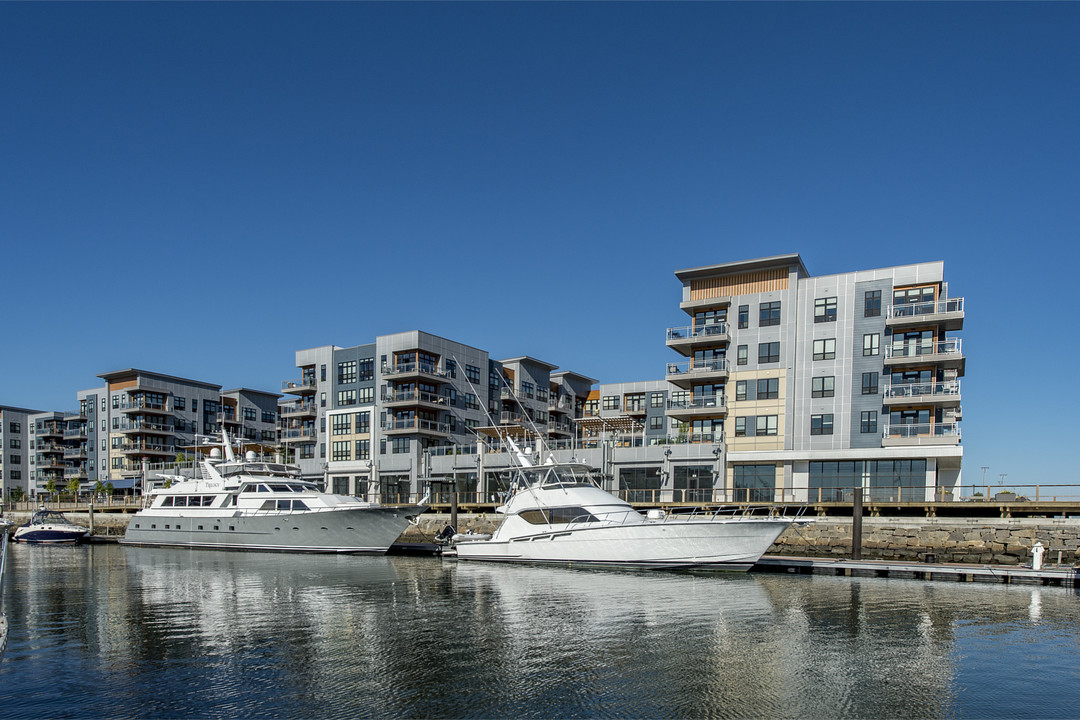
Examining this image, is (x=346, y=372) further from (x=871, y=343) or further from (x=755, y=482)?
(x=871, y=343)

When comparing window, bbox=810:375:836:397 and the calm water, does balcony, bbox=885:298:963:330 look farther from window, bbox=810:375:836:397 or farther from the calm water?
the calm water

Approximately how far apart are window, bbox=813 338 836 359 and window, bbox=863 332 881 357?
6.03ft

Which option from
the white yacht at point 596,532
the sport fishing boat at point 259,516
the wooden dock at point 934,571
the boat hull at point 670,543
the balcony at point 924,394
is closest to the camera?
the wooden dock at point 934,571

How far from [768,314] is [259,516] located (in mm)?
34718

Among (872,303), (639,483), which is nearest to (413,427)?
(639,483)

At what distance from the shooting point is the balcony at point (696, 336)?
52.8 meters

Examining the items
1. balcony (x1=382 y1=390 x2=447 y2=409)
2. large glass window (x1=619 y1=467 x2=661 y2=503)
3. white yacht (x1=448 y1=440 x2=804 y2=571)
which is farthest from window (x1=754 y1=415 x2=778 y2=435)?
balcony (x1=382 y1=390 x2=447 y2=409)

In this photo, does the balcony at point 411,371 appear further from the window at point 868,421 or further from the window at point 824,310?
the window at point 868,421

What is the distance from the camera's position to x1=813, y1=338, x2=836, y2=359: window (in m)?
50.1

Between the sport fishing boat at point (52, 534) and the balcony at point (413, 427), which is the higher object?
the balcony at point (413, 427)

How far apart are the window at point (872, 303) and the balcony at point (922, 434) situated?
23.4 feet

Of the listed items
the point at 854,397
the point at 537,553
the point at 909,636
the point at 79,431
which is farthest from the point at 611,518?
the point at 79,431

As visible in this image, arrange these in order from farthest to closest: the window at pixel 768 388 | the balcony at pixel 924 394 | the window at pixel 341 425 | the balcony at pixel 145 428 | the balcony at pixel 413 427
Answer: the balcony at pixel 145 428, the window at pixel 341 425, the balcony at pixel 413 427, the window at pixel 768 388, the balcony at pixel 924 394

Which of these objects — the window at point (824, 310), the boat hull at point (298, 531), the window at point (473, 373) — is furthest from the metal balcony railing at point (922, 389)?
the window at point (473, 373)
